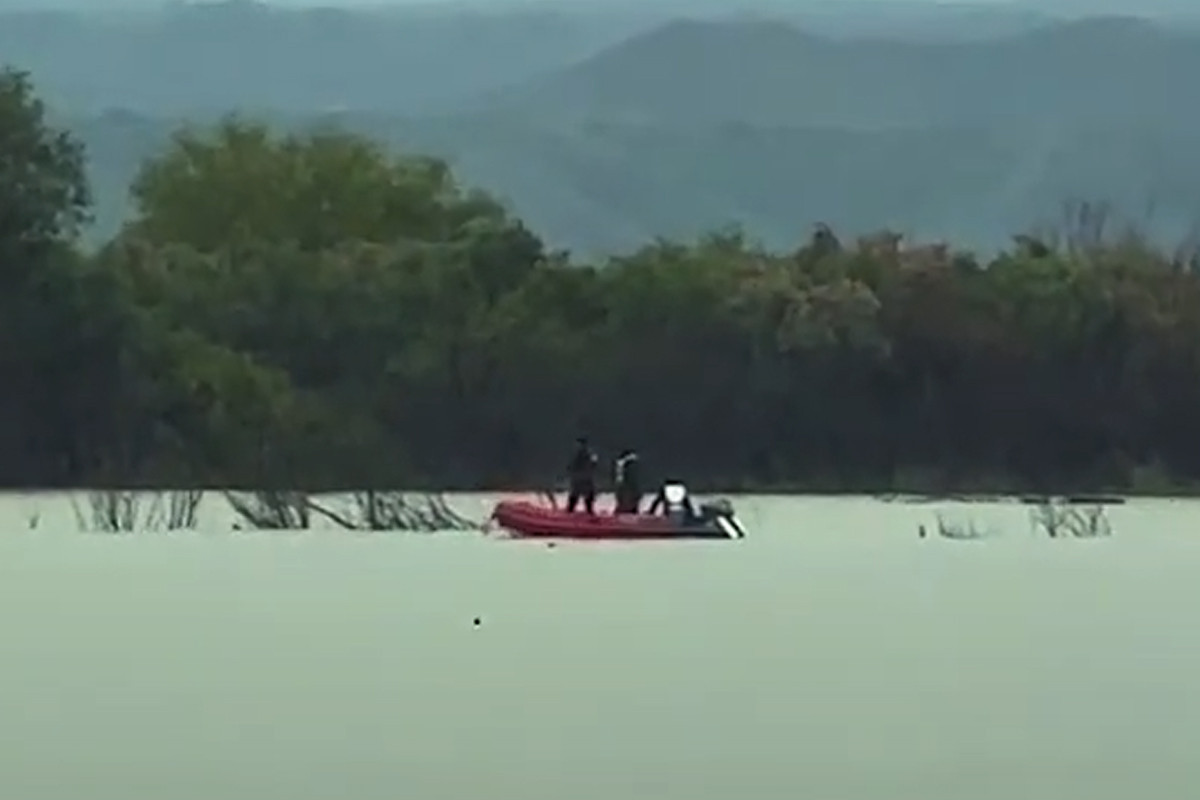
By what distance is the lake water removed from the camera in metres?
17.1

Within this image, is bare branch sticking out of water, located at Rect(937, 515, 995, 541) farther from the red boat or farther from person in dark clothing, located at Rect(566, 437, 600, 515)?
person in dark clothing, located at Rect(566, 437, 600, 515)

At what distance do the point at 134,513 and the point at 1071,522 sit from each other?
8313mm

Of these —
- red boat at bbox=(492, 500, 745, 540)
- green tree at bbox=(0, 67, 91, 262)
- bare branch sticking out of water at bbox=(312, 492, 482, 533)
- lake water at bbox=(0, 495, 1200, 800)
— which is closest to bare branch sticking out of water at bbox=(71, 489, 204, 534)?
lake water at bbox=(0, 495, 1200, 800)

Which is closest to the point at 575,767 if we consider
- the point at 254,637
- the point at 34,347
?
the point at 254,637

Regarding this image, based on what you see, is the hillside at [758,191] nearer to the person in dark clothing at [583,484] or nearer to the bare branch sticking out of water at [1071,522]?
the bare branch sticking out of water at [1071,522]

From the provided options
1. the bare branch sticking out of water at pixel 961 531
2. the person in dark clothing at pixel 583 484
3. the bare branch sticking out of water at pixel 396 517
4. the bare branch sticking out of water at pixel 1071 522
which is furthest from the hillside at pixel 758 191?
the bare branch sticking out of water at pixel 396 517

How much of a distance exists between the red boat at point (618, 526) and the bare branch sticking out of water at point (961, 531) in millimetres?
2535

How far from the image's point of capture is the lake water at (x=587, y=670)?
673 inches

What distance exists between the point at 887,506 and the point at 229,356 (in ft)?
27.0

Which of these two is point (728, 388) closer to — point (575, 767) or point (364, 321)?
point (364, 321)

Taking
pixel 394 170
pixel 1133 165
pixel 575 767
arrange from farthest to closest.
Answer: pixel 1133 165, pixel 394 170, pixel 575 767

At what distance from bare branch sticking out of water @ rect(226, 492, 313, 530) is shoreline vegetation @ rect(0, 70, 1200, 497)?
→ 10.1 meters

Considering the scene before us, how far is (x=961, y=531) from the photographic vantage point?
118 feet

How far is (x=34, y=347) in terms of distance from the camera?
152 ft
